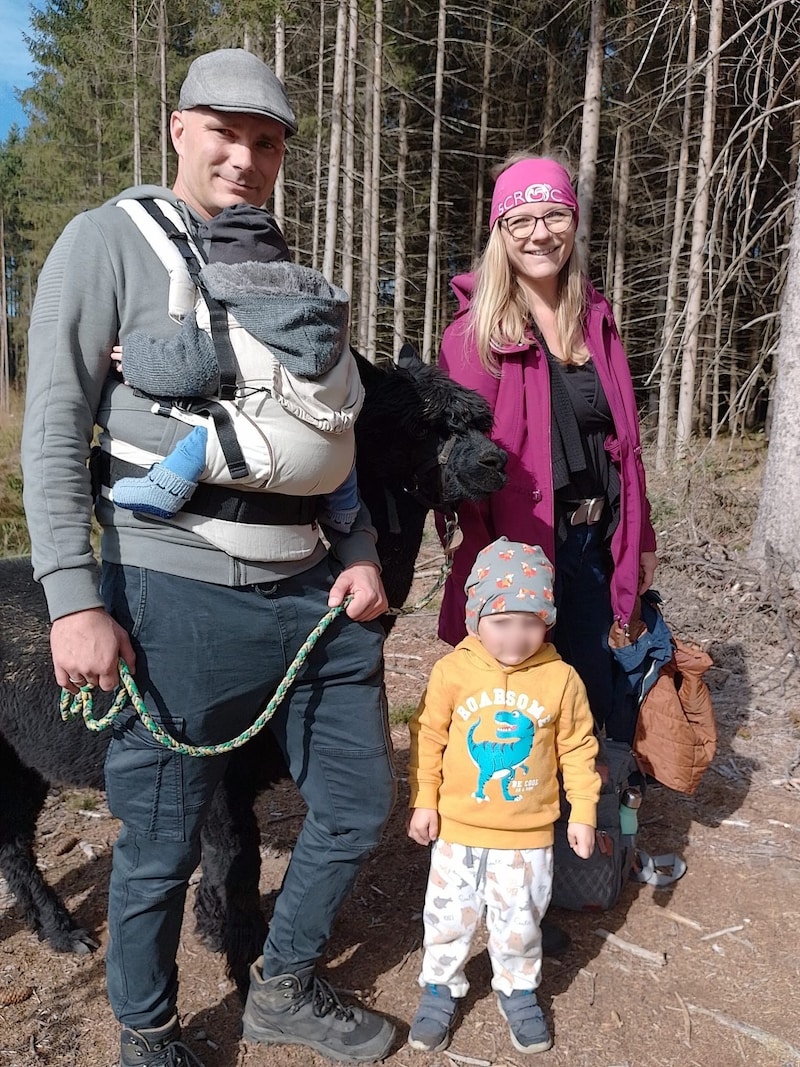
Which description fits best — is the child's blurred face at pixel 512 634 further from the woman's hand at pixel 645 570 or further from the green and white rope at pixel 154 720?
the woman's hand at pixel 645 570

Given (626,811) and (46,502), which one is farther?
(626,811)

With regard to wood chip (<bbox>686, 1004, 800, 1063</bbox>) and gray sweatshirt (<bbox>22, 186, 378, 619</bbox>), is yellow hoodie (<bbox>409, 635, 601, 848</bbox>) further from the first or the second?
gray sweatshirt (<bbox>22, 186, 378, 619</bbox>)

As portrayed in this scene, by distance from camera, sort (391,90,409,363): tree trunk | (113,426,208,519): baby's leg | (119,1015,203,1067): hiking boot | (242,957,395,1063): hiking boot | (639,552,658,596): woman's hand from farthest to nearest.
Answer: (391,90,409,363): tree trunk
(639,552,658,596): woman's hand
(242,957,395,1063): hiking boot
(119,1015,203,1067): hiking boot
(113,426,208,519): baby's leg

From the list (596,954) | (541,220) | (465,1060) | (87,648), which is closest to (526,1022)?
(465,1060)

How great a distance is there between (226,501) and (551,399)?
135cm

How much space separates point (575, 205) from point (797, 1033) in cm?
278

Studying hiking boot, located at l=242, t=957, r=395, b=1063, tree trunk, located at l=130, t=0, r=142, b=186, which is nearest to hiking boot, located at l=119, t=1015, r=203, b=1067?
hiking boot, located at l=242, t=957, r=395, b=1063

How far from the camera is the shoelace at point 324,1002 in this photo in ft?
7.65

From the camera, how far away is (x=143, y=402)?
1.73 metres

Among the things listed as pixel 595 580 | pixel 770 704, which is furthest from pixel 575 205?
pixel 770 704

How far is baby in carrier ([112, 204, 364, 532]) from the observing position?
5.42 ft

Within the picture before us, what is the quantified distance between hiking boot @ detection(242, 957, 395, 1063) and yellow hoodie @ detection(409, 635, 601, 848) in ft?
2.00

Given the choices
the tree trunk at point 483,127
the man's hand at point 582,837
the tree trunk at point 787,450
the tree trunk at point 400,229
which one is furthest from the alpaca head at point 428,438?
the tree trunk at point 483,127

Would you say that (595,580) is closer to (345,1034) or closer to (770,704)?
(345,1034)
